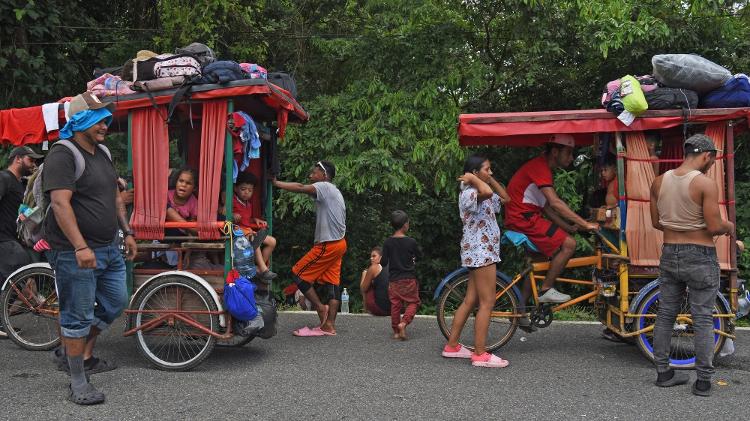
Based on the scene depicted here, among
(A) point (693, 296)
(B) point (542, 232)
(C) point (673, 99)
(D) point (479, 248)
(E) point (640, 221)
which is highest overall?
(C) point (673, 99)

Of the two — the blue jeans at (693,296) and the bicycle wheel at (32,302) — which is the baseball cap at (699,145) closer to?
the blue jeans at (693,296)

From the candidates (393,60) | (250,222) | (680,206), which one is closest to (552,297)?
(680,206)

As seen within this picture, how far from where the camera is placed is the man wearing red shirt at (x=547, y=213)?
604cm

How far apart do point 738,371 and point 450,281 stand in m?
2.46

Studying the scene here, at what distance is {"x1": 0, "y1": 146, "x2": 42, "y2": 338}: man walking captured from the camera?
21.6 feet

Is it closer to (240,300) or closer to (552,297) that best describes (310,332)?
(240,300)

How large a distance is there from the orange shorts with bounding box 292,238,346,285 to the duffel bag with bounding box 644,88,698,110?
3.26 meters

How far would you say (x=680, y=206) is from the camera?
4.91 metres

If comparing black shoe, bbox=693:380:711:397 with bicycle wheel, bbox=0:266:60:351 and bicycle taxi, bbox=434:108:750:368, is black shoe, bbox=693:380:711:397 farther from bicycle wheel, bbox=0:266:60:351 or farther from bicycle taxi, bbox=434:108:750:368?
bicycle wheel, bbox=0:266:60:351

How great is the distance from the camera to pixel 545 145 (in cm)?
629

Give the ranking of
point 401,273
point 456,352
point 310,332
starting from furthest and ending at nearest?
1. point 401,273
2. point 310,332
3. point 456,352

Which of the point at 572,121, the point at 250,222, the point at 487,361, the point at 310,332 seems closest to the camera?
the point at 487,361

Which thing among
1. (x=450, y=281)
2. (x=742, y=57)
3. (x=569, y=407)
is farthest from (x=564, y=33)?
(x=569, y=407)

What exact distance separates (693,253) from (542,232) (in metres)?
1.43
